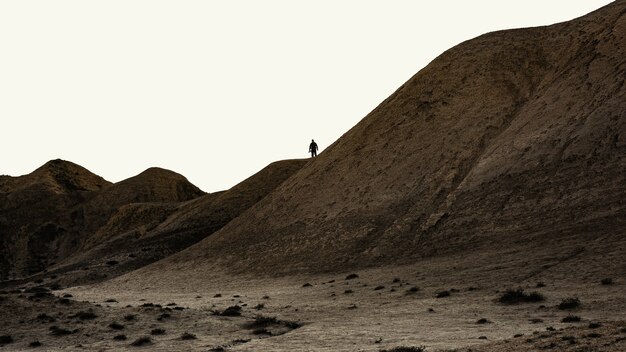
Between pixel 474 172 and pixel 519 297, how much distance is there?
22.7m

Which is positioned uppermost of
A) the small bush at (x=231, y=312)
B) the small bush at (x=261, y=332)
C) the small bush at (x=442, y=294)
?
the small bush at (x=231, y=312)

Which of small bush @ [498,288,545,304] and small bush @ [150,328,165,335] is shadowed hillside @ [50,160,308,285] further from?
small bush @ [498,288,545,304]

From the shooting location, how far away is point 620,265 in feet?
89.0

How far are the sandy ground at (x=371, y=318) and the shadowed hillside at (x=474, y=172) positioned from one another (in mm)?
5265

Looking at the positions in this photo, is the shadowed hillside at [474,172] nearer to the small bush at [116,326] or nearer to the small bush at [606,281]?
the small bush at [606,281]

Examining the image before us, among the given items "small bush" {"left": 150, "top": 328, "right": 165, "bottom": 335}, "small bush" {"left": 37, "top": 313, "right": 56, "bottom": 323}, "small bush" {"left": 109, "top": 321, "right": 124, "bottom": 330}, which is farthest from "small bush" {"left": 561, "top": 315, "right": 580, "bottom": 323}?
"small bush" {"left": 37, "top": 313, "right": 56, "bottom": 323}

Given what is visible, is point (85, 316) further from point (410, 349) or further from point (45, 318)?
point (410, 349)

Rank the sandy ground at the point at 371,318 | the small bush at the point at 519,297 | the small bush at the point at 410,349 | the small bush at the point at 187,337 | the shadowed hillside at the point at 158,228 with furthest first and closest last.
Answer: the shadowed hillside at the point at 158,228 < the small bush at the point at 519,297 < the small bush at the point at 187,337 < the sandy ground at the point at 371,318 < the small bush at the point at 410,349

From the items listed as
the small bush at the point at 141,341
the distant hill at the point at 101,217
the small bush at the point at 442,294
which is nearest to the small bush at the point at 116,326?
the small bush at the point at 141,341

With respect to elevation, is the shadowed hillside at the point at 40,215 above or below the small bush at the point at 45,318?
above

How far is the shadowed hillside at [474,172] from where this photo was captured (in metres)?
37.7

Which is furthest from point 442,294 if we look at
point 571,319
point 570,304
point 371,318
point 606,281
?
point 571,319

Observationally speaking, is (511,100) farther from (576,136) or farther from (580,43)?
(576,136)

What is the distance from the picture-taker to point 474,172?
1818 inches
